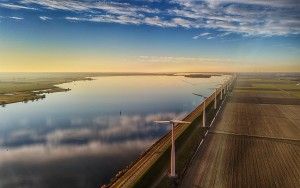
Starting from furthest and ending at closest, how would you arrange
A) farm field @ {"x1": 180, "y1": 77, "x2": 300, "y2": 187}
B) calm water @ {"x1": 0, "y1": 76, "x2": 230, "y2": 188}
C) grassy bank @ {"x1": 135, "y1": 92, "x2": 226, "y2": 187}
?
calm water @ {"x1": 0, "y1": 76, "x2": 230, "y2": 188} < farm field @ {"x1": 180, "y1": 77, "x2": 300, "y2": 187} < grassy bank @ {"x1": 135, "y1": 92, "x2": 226, "y2": 187}

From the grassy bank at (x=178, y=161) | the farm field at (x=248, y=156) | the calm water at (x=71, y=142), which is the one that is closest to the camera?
the grassy bank at (x=178, y=161)

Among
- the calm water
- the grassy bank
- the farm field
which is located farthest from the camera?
the calm water

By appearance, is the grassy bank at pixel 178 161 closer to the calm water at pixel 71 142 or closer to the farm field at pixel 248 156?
the farm field at pixel 248 156

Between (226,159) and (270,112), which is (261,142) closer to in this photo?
(226,159)

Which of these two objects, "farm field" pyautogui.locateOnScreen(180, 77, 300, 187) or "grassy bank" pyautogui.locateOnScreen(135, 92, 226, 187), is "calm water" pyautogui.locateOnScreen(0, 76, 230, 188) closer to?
"grassy bank" pyautogui.locateOnScreen(135, 92, 226, 187)

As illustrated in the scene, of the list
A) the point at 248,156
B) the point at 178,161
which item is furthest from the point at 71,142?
the point at 248,156

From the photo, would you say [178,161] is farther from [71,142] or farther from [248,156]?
[71,142]

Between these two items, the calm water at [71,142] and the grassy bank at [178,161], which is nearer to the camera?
the grassy bank at [178,161]

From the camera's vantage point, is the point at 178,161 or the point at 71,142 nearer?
the point at 178,161

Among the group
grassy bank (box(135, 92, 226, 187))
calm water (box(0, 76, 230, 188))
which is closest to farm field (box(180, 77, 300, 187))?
grassy bank (box(135, 92, 226, 187))

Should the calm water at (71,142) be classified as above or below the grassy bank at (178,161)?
below

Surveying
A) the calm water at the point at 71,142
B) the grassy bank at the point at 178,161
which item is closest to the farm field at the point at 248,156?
the grassy bank at the point at 178,161
